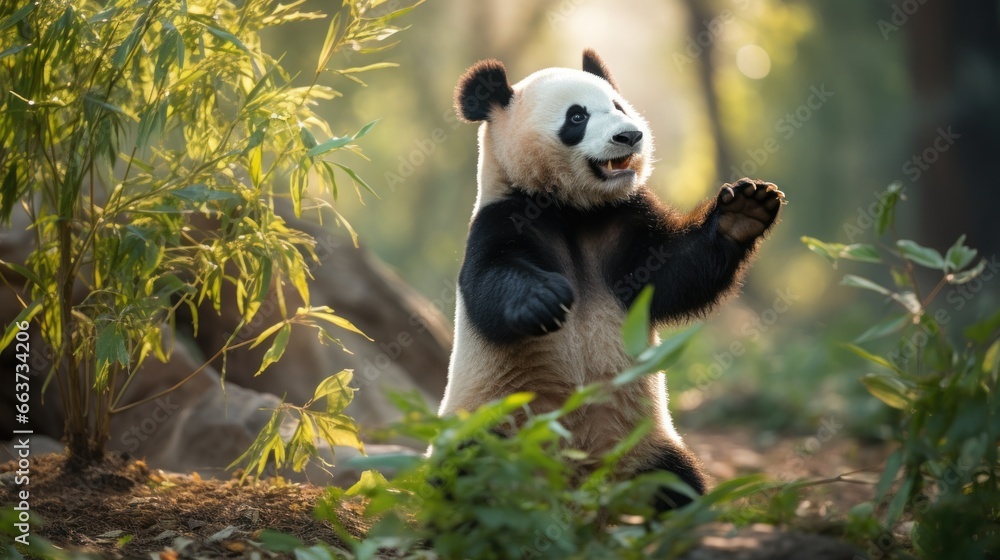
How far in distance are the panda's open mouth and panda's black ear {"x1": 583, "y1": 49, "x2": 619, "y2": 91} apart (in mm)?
628

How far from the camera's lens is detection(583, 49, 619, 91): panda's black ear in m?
4.06

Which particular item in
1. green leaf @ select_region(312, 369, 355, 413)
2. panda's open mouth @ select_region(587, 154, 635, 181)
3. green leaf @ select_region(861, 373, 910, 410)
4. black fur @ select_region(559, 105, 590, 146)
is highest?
black fur @ select_region(559, 105, 590, 146)

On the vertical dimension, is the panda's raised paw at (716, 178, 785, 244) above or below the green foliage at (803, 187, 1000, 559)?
above

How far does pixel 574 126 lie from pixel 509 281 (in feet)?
2.75

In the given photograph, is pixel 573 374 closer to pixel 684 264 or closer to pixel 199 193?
pixel 684 264

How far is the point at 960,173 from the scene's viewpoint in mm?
9250

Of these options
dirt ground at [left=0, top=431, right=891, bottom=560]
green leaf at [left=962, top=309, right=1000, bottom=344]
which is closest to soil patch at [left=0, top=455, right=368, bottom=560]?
dirt ground at [left=0, top=431, right=891, bottom=560]

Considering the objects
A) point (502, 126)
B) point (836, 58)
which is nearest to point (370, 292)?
point (502, 126)

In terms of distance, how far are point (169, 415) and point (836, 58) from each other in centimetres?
1210

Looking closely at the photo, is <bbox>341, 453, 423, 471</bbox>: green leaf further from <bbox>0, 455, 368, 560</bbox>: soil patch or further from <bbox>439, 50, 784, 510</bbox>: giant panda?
<bbox>439, 50, 784, 510</bbox>: giant panda

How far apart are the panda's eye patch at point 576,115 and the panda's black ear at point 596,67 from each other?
516 millimetres

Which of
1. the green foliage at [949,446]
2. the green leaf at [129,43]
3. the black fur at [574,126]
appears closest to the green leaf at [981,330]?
the green foliage at [949,446]

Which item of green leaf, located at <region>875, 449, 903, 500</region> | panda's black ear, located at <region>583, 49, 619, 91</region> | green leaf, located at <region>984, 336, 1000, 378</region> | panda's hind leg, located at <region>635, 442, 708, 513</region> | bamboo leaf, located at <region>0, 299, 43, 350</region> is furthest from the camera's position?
panda's black ear, located at <region>583, 49, 619, 91</region>

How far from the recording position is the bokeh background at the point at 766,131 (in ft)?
30.0
